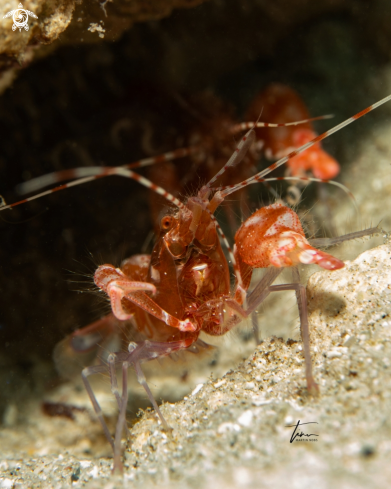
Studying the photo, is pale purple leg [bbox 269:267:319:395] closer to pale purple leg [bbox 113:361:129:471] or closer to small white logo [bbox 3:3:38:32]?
pale purple leg [bbox 113:361:129:471]

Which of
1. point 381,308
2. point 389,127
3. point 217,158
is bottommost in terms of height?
point 381,308

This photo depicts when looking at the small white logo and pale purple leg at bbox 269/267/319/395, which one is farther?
the small white logo

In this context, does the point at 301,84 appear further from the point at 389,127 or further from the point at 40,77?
the point at 40,77

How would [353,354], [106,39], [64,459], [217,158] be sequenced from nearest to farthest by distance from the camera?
[353,354], [64,459], [106,39], [217,158]

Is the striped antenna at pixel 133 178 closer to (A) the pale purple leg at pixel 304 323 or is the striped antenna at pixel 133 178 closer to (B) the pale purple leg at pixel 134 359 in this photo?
(A) the pale purple leg at pixel 304 323

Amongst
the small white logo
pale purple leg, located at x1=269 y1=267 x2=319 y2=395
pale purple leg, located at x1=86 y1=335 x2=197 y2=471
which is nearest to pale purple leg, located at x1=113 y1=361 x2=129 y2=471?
pale purple leg, located at x1=86 y1=335 x2=197 y2=471

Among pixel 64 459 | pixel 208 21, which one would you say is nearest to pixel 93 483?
pixel 64 459
